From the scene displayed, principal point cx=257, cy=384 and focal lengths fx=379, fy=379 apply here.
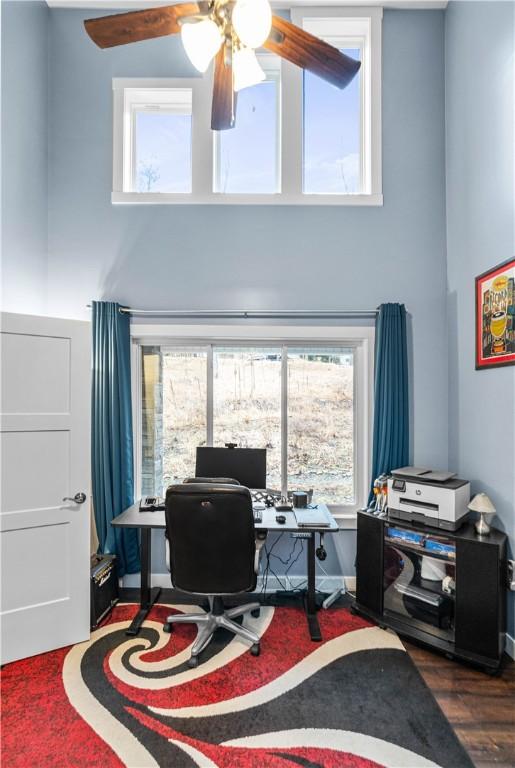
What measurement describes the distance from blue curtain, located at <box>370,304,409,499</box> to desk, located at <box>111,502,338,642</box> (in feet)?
2.08

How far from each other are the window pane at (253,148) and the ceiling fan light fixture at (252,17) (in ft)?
5.82

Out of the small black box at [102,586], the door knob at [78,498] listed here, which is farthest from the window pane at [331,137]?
the small black box at [102,586]

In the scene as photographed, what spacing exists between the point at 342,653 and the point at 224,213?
3136 mm

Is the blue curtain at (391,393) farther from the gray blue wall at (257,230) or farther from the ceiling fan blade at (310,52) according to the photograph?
the ceiling fan blade at (310,52)

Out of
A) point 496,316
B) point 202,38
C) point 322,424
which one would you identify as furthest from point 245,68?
point 322,424

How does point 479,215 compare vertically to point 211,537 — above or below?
above

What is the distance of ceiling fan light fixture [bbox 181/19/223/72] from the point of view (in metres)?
1.40

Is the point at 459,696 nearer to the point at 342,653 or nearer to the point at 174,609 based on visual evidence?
the point at 342,653

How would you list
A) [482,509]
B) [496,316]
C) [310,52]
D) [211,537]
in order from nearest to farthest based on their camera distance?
[310,52] → [211,537] → [482,509] → [496,316]

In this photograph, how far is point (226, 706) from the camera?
6.02 ft

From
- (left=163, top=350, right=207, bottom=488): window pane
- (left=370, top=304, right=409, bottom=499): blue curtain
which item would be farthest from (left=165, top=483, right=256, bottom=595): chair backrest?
(left=370, top=304, right=409, bottom=499): blue curtain

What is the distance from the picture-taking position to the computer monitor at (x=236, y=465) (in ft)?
9.07

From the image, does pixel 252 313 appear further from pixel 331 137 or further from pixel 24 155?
pixel 24 155

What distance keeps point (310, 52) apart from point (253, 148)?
167 cm
